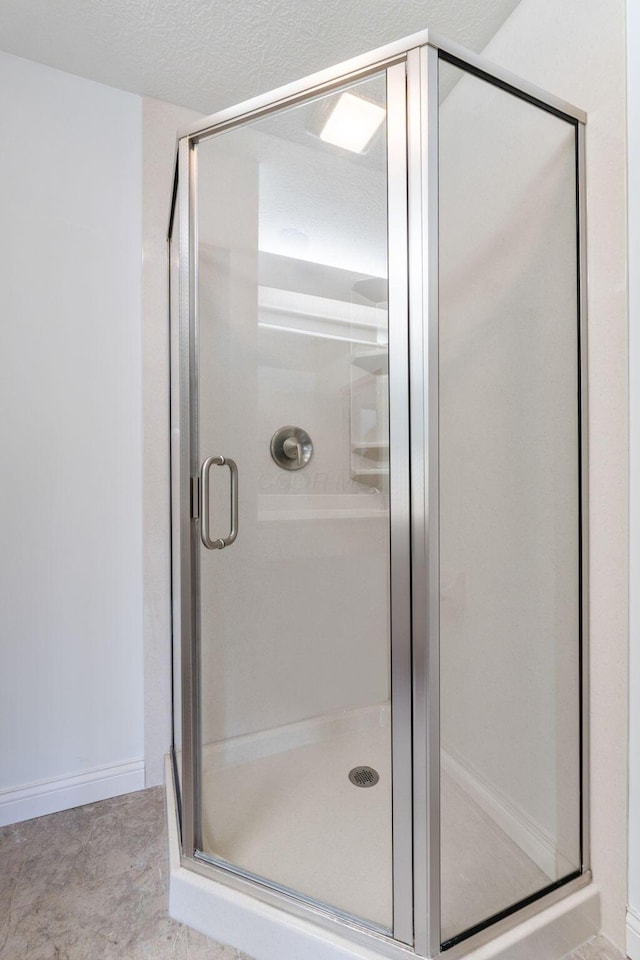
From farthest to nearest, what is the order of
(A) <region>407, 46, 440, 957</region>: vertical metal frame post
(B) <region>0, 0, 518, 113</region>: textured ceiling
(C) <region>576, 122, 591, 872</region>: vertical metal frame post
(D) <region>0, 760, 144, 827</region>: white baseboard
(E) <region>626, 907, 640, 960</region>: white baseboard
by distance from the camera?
(D) <region>0, 760, 144, 827</region>: white baseboard, (B) <region>0, 0, 518, 113</region>: textured ceiling, (C) <region>576, 122, 591, 872</region>: vertical metal frame post, (E) <region>626, 907, 640, 960</region>: white baseboard, (A) <region>407, 46, 440, 957</region>: vertical metal frame post

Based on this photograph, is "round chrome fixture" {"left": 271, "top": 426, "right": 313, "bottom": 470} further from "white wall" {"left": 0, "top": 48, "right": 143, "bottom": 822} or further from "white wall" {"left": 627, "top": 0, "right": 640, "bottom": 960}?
"white wall" {"left": 627, "top": 0, "right": 640, "bottom": 960}

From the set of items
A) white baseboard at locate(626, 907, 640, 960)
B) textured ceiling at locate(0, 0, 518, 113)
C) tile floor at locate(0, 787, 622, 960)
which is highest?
textured ceiling at locate(0, 0, 518, 113)

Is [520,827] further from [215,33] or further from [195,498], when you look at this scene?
[215,33]

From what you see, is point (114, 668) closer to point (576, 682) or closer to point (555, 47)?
point (576, 682)

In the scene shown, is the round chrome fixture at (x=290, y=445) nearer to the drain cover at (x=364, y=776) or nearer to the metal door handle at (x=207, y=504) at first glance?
the metal door handle at (x=207, y=504)

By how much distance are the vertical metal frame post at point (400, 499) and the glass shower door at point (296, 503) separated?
1.3 inches

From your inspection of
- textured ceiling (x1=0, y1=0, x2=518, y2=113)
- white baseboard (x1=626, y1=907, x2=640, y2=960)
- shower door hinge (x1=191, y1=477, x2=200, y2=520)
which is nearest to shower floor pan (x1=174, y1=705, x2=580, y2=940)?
white baseboard (x1=626, y1=907, x2=640, y2=960)

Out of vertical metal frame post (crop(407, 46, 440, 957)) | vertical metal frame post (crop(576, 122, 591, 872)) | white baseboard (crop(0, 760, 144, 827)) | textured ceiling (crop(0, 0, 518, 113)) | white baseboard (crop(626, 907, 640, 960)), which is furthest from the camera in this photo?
white baseboard (crop(0, 760, 144, 827))

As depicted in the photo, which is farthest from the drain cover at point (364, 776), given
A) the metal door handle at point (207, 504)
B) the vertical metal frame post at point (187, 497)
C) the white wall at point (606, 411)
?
the metal door handle at point (207, 504)

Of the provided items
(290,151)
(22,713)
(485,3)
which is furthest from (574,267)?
(22,713)

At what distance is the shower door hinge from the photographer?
1236mm

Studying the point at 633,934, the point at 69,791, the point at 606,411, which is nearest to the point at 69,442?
the point at 69,791

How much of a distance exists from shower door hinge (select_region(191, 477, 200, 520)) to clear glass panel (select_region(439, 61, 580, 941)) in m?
0.62

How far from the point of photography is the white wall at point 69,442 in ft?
5.13
